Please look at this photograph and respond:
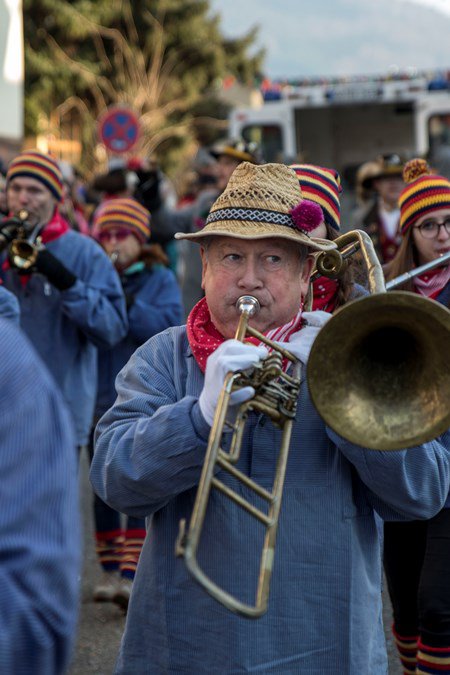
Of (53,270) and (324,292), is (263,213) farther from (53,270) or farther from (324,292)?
(53,270)

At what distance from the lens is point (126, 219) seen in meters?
6.16

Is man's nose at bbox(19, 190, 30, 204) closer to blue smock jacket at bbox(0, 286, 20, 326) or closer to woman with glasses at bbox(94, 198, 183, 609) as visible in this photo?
woman with glasses at bbox(94, 198, 183, 609)

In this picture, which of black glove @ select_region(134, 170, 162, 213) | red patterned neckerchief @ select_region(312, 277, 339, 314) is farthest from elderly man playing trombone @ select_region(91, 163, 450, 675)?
black glove @ select_region(134, 170, 162, 213)

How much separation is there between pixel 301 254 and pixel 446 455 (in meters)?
0.58

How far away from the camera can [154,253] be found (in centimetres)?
607

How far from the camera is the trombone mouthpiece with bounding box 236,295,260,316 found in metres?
2.52

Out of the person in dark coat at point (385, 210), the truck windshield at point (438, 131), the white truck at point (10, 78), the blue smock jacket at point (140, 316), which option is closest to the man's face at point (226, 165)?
the person in dark coat at point (385, 210)

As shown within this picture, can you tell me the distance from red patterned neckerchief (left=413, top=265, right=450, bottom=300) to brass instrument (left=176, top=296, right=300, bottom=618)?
1.62 m

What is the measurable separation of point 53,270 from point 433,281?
187 cm

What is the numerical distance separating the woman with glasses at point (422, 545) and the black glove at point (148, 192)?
4393 millimetres

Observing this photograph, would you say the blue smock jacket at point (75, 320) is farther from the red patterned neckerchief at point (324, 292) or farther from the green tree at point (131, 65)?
the green tree at point (131, 65)

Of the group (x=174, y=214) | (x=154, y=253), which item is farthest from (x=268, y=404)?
(x=174, y=214)

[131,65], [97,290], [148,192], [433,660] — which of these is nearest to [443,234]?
[433,660]

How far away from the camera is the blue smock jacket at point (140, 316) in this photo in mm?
5707
